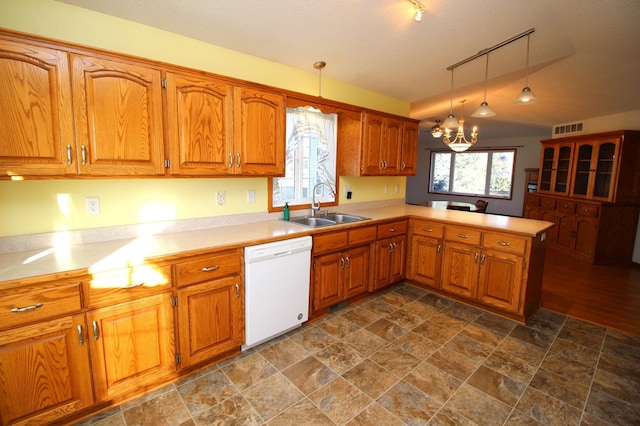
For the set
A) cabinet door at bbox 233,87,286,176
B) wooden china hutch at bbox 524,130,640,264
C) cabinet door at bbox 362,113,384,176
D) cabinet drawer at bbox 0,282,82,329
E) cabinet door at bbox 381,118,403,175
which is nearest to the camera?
cabinet drawer at bbox 0,282,82,329

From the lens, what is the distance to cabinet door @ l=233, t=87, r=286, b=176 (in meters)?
2.35

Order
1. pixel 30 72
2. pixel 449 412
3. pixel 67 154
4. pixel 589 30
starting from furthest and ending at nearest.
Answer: pixel 589 30 → pixel 449 412 → pixel 67 154 → pixel 30 72

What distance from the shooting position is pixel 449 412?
182cm

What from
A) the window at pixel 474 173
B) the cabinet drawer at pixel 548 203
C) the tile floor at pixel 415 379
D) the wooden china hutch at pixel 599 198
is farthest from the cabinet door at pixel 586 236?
the window at pixel 474 173

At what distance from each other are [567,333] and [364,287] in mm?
1850

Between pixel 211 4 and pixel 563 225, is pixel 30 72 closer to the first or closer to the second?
pixel 211 4

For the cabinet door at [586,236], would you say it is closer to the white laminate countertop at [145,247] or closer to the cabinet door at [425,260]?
the white laminate countertop at [145,247]

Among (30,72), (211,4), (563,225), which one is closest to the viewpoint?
(30,72)

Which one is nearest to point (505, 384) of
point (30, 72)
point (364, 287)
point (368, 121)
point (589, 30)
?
point (364, 287)

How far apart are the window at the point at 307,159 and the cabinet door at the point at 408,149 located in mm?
974

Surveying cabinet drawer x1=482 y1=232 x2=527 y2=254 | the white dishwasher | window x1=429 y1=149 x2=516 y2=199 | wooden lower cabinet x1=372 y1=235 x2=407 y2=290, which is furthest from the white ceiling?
window x1=429 y1=149 x2=516 y2=199

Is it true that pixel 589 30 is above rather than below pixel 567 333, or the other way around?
above

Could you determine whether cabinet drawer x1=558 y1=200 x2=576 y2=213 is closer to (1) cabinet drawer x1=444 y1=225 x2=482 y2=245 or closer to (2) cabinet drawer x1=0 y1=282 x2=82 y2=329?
(1) cabinet drawer x1=444 y1=225 x2=482 y2=245

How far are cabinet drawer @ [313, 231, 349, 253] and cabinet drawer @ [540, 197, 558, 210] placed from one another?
16.2ft
